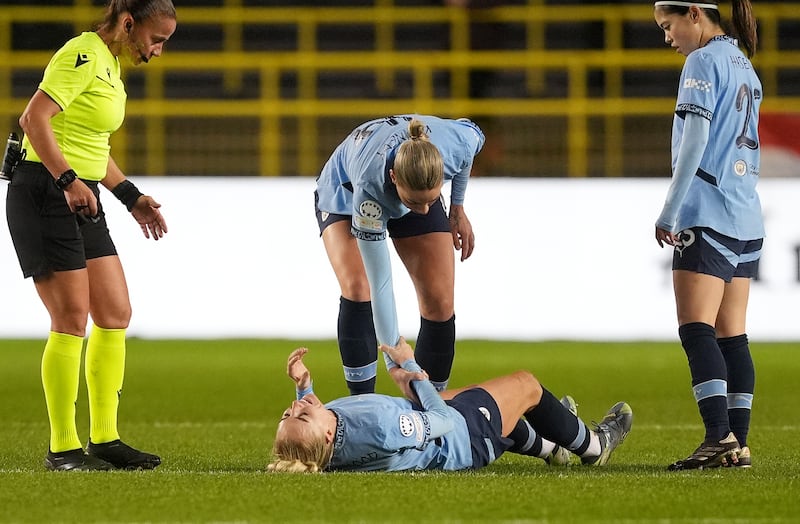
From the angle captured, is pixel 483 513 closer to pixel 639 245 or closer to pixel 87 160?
pixel 87 160

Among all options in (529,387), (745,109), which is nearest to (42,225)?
(529,387)

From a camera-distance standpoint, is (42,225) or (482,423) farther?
(42,225)

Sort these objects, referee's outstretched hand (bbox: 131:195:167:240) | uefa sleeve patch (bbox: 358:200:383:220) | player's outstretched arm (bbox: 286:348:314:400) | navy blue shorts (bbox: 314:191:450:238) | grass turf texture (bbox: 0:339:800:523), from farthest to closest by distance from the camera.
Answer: navy blue shorts (bbox: 314:191:450:238) < referee's outstretched hand (bbox: 131:195:167:240) < uefa sleeve patch (bbox: 358:200:383:220) < player's outstretched arm (bbox: 286:348:314:400) < grass turf texture (bbox: 0:339:800:523)

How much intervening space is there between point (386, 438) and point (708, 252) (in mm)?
1325

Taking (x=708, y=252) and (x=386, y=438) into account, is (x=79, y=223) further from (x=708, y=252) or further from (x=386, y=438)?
(x=708, y=252)

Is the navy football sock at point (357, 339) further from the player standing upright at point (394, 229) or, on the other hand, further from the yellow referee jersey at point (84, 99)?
the yellow referee jersey at point (84, 99)

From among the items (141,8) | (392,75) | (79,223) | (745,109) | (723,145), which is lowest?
(79,223)

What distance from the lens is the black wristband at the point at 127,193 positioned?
5.87 m

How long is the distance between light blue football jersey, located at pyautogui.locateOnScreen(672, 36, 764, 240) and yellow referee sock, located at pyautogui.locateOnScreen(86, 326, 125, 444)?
84.4 inches

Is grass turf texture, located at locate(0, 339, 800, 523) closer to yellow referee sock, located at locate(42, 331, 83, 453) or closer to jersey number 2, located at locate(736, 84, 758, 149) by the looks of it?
yellow referee sock, located at locate(42, 331, 83, 453)

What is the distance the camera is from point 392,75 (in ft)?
54.1

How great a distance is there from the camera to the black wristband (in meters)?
5.87

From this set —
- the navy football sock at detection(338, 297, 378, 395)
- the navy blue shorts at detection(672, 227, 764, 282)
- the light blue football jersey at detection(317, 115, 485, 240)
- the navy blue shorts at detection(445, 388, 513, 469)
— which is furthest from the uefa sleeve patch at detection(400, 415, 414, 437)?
the navy football sock at detection(338, 297, 378, 395)

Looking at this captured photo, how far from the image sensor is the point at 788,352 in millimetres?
10828
